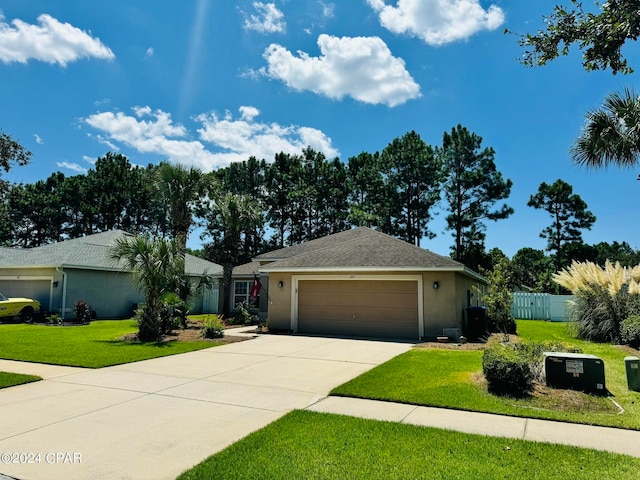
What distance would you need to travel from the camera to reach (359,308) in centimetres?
1516

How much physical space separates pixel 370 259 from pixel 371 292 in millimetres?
1285

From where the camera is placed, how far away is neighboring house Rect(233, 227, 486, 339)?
13969mm

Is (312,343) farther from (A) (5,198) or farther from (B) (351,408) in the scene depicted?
(A) (5,198)

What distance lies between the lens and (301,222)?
3872 centimetres

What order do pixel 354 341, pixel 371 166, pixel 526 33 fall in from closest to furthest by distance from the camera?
pixel 526 33 < pixel 354 341 < pixel 371 166

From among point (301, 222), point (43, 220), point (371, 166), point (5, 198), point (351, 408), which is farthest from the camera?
point (43, 220)

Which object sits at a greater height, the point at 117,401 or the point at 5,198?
the point at 5,198

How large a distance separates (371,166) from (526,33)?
29849mm

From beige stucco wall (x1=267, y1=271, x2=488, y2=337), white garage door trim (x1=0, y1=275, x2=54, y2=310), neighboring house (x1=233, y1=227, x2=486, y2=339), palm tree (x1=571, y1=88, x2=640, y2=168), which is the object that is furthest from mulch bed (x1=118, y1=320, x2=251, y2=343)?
palm tree (x1=571, y1=88, x2=640, y2=168)

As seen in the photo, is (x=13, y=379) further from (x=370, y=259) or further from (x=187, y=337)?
(x=370, y=259)

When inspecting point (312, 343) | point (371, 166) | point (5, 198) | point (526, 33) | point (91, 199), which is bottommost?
point (312, 343)

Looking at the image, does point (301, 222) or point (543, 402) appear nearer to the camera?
point (543, 402)

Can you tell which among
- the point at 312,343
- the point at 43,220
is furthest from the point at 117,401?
the point at 43,220

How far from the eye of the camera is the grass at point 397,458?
3.67 m
